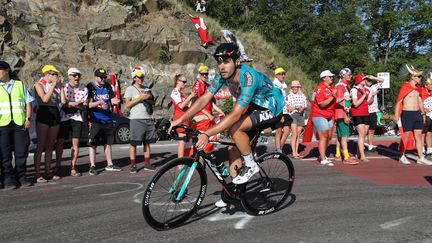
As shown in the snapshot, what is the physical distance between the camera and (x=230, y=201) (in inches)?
192

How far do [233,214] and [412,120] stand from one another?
5675 millimetres

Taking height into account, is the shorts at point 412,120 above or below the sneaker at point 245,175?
above

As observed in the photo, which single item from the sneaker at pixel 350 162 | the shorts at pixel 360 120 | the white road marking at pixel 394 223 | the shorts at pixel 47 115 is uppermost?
the shorts at pixel 47 115

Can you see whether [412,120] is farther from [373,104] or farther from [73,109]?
[73,109]

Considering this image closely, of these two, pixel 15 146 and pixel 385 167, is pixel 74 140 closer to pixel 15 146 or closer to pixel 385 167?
pixel 15 146

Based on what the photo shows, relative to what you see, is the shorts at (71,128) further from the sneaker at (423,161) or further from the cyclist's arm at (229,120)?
the sneaker at (423,161)

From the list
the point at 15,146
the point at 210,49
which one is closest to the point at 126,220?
the point at 15,146

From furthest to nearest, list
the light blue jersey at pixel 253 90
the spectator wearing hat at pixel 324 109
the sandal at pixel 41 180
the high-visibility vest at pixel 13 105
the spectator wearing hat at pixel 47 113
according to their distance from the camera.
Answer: the spectator wearing hat at pixel 324 109, the sandal at pixel 41 180, the spectator wearing hat at pixel 47 113, the high-visibility vest at pixel 13 105, the light blue jersey at pixel 253 90

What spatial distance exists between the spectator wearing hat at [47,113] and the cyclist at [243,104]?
140 inches

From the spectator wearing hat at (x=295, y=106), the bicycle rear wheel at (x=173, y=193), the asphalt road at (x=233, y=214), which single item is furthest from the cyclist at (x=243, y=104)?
the spectator wearing hat at (x=295, y=106)

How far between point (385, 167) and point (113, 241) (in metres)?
6.45

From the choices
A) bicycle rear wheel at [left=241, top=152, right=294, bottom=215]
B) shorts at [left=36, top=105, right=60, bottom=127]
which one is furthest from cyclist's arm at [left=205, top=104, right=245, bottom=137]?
shorts at [left=36, top=105, right=60, bottom=127]

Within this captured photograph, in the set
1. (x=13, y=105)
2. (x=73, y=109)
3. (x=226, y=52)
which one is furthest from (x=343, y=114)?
(x=13, y=105)

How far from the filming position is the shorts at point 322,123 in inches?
329
